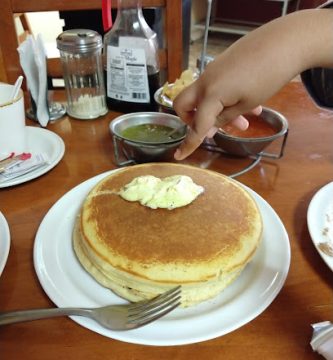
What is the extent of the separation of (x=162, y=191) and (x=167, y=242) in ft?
0.41

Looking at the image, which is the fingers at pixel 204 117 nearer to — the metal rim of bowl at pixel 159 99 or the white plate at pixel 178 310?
the white plate at pixel 178 310

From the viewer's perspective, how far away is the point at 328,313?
60 cm

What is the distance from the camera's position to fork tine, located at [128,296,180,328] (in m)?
0.54

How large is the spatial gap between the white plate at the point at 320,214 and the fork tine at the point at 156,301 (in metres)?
0.29

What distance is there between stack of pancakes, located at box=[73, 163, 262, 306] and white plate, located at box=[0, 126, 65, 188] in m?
0.23

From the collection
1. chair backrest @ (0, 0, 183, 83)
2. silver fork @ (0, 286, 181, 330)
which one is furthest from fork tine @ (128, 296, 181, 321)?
chair backrest @ (0, 0, 183, 83)

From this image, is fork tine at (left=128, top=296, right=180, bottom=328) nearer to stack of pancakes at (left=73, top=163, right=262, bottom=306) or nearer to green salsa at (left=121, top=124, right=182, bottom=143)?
stack of pancakes at (left=73, top=163, right=262, bottom=306)

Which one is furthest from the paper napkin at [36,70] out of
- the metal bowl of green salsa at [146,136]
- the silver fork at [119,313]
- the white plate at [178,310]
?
the silver fork at [119,313]

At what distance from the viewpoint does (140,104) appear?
1198 mm

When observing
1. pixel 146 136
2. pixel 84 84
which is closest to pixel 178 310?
pixel 146 136

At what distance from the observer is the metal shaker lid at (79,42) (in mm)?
1120

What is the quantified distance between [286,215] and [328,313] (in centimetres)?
26

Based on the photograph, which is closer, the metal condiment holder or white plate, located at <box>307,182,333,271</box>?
white plate, located at <box>307,182,333,271</box>

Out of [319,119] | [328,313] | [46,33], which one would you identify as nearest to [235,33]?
[46,33]
